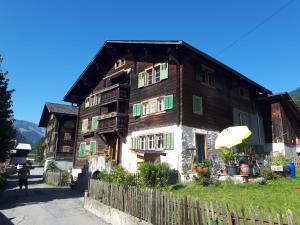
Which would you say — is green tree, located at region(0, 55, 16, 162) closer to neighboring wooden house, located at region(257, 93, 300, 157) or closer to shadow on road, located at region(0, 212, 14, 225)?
shadow on road, located at region(0, 212, 14, 225)

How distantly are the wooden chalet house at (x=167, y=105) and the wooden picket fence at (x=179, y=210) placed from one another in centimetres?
796

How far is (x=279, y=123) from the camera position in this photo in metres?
27.6

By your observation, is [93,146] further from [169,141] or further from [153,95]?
[169,141]

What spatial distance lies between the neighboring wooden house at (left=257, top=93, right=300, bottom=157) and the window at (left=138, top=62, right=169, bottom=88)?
40.0 ft

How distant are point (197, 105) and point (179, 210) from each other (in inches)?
554

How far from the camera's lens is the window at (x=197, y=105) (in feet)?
69.4

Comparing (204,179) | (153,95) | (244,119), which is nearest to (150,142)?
(153,95)

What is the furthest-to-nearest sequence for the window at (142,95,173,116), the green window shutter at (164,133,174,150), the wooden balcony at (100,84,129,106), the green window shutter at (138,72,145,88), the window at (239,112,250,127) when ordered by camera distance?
the window at (239,112,250,127) → the wooden balcony at (100,84,129,106) → the green window shutter at (138,72,145,88) → the window at (142,95,173,116) → the green window shutter at (164,133,174,150)

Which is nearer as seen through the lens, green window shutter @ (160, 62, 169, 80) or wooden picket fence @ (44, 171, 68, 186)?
green window shutter @ (160, 62, 169, 80)

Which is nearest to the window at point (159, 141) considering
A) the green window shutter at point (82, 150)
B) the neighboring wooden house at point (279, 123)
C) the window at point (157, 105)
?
the window at point (157, 105)

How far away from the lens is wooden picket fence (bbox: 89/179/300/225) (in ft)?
20.0

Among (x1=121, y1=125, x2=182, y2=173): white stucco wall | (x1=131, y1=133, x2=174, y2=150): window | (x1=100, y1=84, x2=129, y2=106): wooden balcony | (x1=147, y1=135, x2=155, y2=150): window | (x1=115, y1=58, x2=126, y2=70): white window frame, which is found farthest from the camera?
(x1=115, y1=58, x2=126, y2=70): white window frame

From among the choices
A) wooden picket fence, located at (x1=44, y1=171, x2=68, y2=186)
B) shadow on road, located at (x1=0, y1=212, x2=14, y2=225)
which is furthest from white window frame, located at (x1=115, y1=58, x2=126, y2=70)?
shadow on road, located at (x1=0, y1=212, x2=14, y2=225)

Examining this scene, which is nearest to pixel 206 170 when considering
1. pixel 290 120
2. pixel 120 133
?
pixel 120 133
